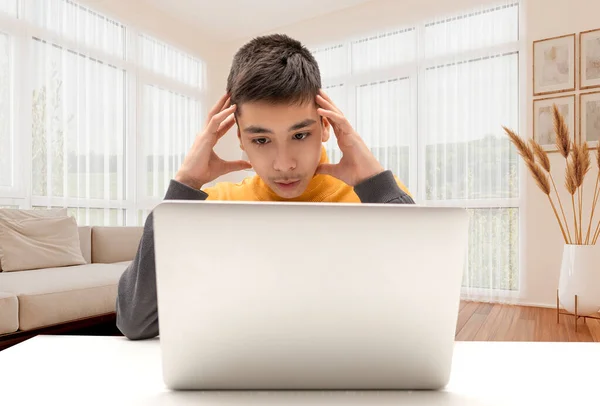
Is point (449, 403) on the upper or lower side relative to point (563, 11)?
lower

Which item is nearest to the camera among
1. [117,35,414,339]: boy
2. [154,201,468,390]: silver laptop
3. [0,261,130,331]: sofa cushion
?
[154,201,468,390]: silver laptop

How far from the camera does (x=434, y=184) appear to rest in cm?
433

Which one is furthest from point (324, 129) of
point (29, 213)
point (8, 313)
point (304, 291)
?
point (29, 213)

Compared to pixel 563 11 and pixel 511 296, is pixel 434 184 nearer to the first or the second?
pixel 511 296

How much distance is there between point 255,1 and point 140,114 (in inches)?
67.9

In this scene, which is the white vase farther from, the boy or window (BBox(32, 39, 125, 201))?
window (BBox(32, 39, 125, 201))

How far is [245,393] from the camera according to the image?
0.46 m

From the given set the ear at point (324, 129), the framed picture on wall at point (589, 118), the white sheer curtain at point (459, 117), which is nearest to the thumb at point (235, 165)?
the ear at point (324, 129)

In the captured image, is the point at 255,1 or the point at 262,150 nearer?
the point at 262,150

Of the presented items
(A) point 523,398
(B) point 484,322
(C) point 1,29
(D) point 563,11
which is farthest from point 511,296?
(C) point 1,29

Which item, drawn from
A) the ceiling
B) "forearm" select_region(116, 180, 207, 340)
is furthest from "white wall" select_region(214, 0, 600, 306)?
"forearm" select_region(116, 180, 207, 340)

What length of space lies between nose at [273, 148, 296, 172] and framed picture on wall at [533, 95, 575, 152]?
3492 mm

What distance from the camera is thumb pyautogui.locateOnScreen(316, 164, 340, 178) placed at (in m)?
1.14

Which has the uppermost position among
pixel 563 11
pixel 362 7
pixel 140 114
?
pixel 362 7
